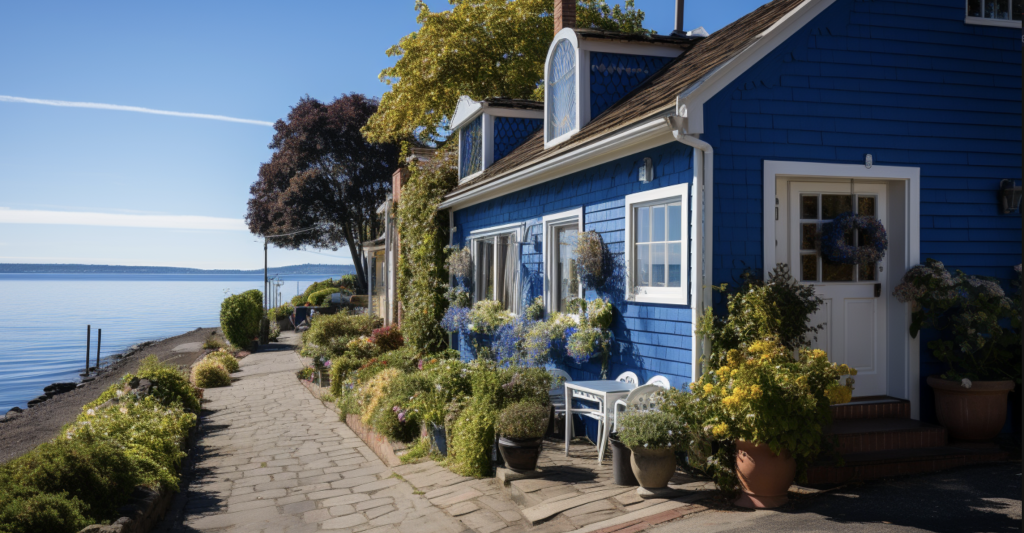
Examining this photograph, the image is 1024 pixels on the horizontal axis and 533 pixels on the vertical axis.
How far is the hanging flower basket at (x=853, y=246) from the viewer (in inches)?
251

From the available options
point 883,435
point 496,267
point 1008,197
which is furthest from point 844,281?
point 496,267

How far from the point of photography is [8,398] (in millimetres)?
26281

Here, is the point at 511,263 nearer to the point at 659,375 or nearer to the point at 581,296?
the point at 581,296

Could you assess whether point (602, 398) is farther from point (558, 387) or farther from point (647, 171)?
point (647, 171)

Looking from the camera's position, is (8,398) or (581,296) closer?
(581,296)

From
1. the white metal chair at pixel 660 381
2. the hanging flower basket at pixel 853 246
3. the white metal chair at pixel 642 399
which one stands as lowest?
the white metal chair at pixel 642 399

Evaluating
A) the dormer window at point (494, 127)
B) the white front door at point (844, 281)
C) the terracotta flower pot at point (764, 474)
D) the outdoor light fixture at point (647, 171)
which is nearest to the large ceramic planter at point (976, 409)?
the white front door at point (844, 281)

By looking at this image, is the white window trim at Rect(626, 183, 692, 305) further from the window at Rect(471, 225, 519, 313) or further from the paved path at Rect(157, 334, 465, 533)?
the window at Rect(471, 225, 519, 313)

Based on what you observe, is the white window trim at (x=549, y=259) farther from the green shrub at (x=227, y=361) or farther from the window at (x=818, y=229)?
the green shrub at (x=227, y=361)

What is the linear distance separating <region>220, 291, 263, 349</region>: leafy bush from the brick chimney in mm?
17014

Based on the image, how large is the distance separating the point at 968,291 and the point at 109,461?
792 cm

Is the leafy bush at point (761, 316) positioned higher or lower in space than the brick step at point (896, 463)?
higher

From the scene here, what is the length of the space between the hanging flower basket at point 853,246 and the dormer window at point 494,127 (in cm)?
725

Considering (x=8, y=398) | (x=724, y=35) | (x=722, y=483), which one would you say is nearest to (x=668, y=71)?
(x=724, y=35)
